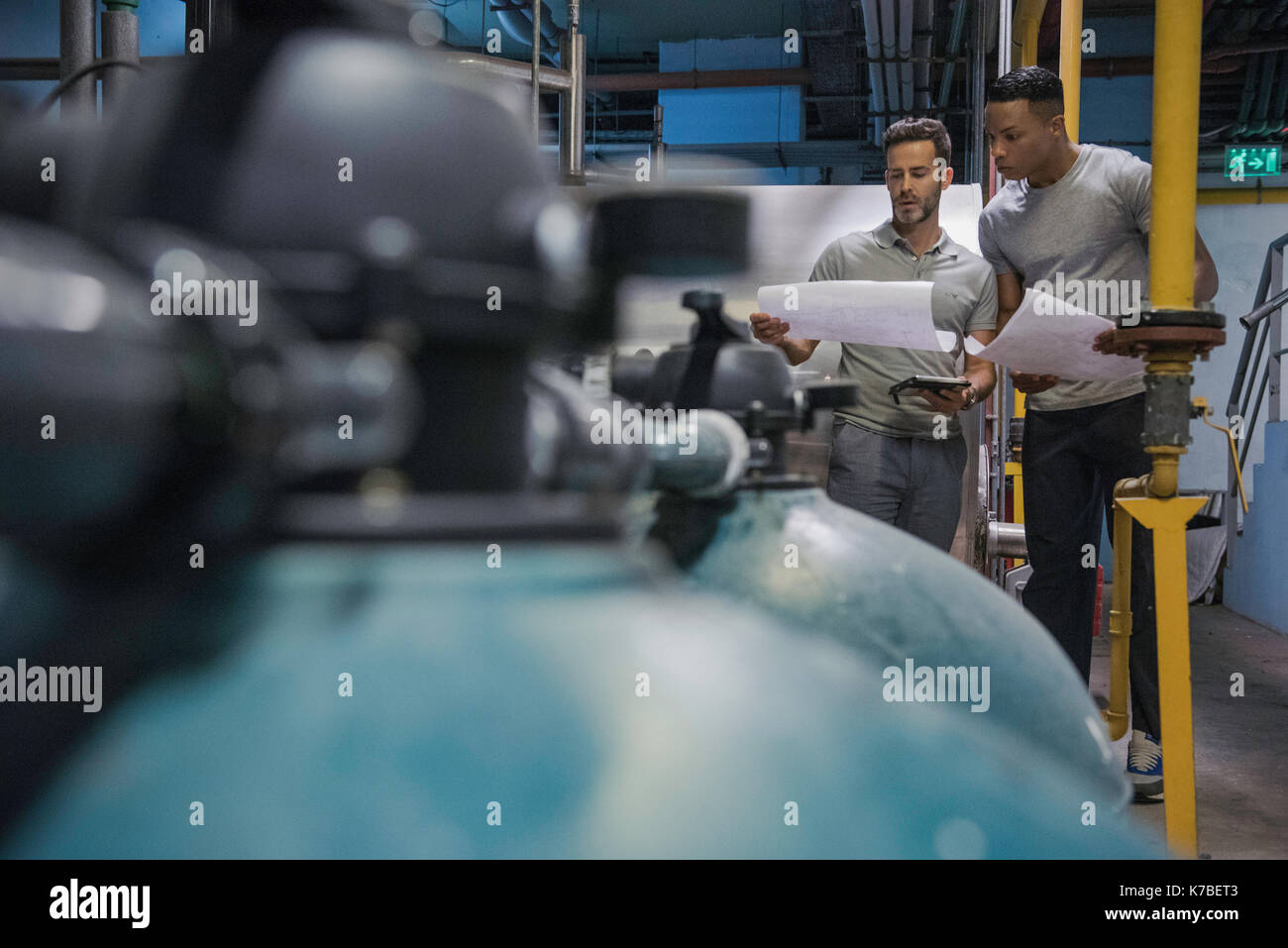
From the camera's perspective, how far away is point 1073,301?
1.29 metres

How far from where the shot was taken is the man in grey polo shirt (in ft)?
4.51

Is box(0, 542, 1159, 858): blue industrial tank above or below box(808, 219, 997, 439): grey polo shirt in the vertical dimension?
below

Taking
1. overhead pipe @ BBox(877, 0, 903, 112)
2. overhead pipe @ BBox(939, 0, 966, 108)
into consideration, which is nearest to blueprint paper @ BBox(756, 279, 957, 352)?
overhead pipe @ BBox(877, 0, 903, 112)

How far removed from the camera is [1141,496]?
3.62 feet

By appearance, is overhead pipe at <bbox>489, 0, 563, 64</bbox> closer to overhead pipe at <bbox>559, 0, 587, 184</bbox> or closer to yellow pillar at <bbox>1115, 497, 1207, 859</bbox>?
overhead pipe at <bbox>559, 0, 587, 184</bbox>

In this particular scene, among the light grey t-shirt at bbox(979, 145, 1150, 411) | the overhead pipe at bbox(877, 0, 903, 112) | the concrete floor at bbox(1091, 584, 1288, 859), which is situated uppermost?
the overhead pipe at bbox(877, 0, 903, 112)

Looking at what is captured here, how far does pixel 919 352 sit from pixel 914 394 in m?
0.06

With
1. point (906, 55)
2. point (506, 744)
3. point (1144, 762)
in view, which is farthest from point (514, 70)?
point (906, 55)

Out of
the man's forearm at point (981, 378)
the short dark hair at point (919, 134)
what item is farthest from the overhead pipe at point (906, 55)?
the man's forearm at point (981, 378)

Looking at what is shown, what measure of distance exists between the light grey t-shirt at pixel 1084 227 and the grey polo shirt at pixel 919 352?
2.4 inches

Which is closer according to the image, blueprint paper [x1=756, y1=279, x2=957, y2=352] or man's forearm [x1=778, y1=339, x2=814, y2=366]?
blueprint paper [x1=756, y1=279, x2=957, y2=352]

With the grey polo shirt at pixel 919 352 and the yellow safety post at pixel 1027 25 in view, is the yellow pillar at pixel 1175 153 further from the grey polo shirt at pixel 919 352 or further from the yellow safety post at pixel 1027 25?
the yellow safety post at pixel 1027 25

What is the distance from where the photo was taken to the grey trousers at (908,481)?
54.4 inches
